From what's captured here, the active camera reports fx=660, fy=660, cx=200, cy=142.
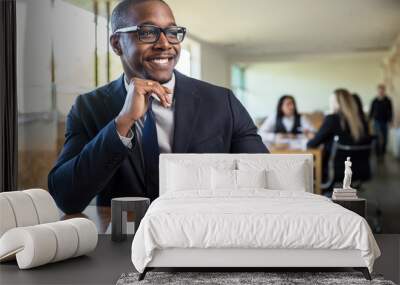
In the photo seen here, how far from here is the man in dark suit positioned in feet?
20.7

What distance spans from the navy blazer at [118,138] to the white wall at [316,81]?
241 mm

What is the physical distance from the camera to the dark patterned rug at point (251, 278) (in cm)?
444

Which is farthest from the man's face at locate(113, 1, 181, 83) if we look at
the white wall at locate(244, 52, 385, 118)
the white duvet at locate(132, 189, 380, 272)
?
the white duvet at locate(132, 189, 380, 272)

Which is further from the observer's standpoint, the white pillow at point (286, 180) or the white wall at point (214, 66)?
the white wall at point (214, 66)

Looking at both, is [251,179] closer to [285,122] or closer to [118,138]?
[285,122]

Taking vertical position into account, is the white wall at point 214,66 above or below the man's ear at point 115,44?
below

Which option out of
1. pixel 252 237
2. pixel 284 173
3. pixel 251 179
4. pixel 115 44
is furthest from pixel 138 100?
pixel 252 237

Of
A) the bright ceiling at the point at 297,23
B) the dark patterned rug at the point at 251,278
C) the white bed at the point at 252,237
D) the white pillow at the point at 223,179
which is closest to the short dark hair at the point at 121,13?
the bright ceiling at the point at 297,23

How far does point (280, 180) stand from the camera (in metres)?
5.96

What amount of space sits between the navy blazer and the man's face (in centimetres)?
15

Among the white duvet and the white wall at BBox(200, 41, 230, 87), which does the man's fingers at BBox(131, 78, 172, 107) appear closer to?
the white wall at BBox(200, 41, 230, 87)

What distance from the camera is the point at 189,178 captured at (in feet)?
19.5

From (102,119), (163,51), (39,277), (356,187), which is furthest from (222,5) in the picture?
(39,277)

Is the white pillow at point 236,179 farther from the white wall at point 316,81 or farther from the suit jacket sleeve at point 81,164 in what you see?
the suit jacket sleeve at point 81,164
